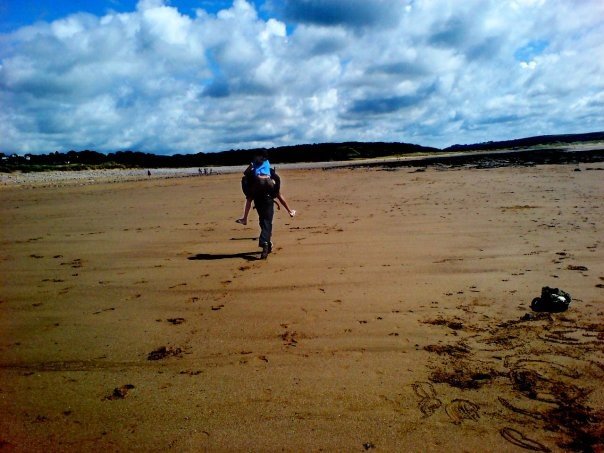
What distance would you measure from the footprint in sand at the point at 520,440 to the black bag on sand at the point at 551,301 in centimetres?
225

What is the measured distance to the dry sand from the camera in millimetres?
2729

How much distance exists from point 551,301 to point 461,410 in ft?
7.51

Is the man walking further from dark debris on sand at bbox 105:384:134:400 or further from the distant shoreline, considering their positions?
the distant shoreline

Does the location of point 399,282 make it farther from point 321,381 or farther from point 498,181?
point 498,181

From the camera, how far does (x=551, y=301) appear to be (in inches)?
174

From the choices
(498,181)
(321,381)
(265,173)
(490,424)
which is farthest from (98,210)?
(498,181)

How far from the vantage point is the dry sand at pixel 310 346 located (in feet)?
8.95

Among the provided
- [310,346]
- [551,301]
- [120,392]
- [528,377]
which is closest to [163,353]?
[120,392]

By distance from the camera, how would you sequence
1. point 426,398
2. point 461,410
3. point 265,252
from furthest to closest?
point 265,252
point 426,398
point 461,410

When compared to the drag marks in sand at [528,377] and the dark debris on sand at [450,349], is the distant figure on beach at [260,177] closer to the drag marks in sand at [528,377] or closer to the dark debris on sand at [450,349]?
the drag marks in sand at [528,377]

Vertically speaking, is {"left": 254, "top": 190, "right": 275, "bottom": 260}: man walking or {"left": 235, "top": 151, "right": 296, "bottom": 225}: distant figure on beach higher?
Answer: {"left": 235, "top": 151, "right": 296, "bottom": 225}: distant figure on beach

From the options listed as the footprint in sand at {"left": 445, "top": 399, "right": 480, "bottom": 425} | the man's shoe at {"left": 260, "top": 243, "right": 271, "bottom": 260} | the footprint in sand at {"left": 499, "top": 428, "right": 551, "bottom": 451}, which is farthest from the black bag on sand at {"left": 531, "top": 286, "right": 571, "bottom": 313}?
the man's shoe at {"left": 260, "top": 243, "right": 271, "bottom": 260}

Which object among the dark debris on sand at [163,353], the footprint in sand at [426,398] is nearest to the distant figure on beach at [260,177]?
the dark debris on sand at [163,353]

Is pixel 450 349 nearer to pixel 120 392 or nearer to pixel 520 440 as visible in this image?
pixel 520 440
